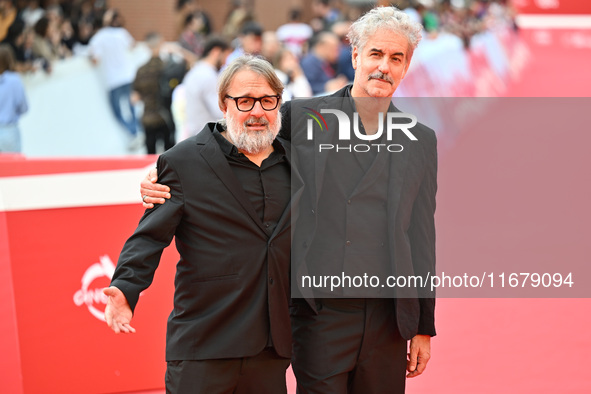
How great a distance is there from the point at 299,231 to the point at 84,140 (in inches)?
410

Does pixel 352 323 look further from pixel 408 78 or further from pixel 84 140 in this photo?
pixel 84 140

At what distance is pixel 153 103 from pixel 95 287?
6.63 metres

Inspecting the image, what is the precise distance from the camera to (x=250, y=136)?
3213mm

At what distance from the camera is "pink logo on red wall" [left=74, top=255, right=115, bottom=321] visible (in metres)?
4.88

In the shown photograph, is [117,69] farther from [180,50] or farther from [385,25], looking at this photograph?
[385,25]

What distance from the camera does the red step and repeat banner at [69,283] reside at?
4.73m

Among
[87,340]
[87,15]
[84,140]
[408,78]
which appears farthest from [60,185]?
[87,15]

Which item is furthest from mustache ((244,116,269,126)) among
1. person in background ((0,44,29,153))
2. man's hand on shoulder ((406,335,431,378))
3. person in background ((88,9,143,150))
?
person in background ((88,9,143,150))

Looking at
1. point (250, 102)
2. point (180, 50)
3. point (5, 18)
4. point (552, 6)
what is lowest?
point (250, 102)

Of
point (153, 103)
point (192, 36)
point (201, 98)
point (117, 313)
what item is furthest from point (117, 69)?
point (117, 313)

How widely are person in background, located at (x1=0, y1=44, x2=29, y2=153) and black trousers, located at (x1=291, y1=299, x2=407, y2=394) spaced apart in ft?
23.9

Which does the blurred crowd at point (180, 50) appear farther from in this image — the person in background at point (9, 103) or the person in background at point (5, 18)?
the person in background at point (9, 103)

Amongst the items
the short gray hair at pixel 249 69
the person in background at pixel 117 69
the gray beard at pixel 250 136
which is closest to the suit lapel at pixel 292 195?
the gray beard at pixel 250 136

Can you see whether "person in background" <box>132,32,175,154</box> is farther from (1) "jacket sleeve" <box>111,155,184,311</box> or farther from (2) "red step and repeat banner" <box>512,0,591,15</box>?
(2) "red step and repeat banner" <box>512,0,591,15</box>
